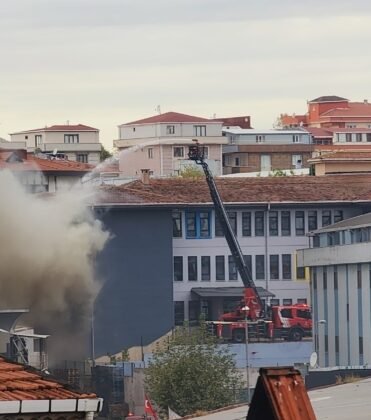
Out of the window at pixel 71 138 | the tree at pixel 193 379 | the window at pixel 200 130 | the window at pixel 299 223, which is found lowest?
the tree at pixel 193 379

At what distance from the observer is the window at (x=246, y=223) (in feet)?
322

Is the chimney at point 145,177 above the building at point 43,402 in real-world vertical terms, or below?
above

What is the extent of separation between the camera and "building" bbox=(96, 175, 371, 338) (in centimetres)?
9306

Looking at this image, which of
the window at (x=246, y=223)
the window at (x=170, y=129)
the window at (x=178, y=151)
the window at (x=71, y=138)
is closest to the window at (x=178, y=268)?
the window at (x=246, y=223)

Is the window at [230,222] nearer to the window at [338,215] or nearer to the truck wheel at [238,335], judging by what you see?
the window at [338,215]

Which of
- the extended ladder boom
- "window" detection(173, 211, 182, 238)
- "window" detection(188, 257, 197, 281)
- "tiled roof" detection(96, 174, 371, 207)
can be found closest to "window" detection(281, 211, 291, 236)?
"tiled roof" detection(96, 174, 371, 207)

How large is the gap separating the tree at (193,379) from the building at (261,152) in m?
94.2

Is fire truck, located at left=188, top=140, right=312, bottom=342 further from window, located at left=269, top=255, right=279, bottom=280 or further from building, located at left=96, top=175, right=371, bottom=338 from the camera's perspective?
window, located at left=269, top=255, right=279, bottom=280

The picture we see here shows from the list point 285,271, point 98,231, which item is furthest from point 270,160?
point 98,231

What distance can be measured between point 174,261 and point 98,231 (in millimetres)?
10947

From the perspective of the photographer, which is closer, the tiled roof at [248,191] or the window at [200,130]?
the tiled roof at [248,191]

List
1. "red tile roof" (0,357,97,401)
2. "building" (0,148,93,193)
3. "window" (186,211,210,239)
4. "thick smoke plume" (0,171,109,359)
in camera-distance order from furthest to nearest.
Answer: "window" (186,211,210,239) < "building" (0,148,93,193) < "thick smoke plume" (0,171,109,359) < "red tile roof" (0,357,97,401)

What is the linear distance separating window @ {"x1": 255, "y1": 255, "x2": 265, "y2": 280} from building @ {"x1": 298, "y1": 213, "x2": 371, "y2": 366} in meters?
19.5

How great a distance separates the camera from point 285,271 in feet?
327
